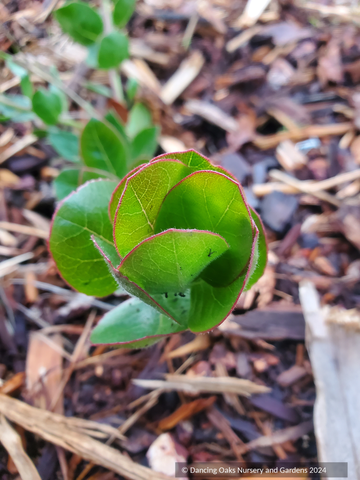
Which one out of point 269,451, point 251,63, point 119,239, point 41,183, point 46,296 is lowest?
point 269,451

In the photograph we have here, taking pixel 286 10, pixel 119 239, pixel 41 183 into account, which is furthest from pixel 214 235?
pixel 286 10

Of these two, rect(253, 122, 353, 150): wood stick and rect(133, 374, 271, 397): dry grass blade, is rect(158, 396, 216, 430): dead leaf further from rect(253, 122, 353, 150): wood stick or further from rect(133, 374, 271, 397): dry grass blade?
rect(253, 122, 353, 150): wood stick

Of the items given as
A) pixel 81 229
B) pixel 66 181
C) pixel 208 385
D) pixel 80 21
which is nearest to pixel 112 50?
pixel 80 21

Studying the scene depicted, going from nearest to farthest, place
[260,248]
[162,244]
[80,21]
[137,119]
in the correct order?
[162,244] → [260,248] → [80,21] → [137,119]

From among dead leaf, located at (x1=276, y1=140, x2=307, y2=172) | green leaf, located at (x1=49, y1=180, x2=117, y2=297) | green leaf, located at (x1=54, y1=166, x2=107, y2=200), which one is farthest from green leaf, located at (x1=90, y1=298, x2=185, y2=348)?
dead leaf, located at (x1=276, y1=140, x2=307, y2=172)

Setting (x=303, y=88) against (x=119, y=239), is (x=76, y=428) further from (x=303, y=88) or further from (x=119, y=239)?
(x=303, y=88)

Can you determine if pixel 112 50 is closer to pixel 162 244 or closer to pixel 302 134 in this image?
pixel 302 134

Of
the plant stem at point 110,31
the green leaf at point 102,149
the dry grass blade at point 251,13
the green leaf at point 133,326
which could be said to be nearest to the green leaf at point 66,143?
the green leaf at point 102,149
